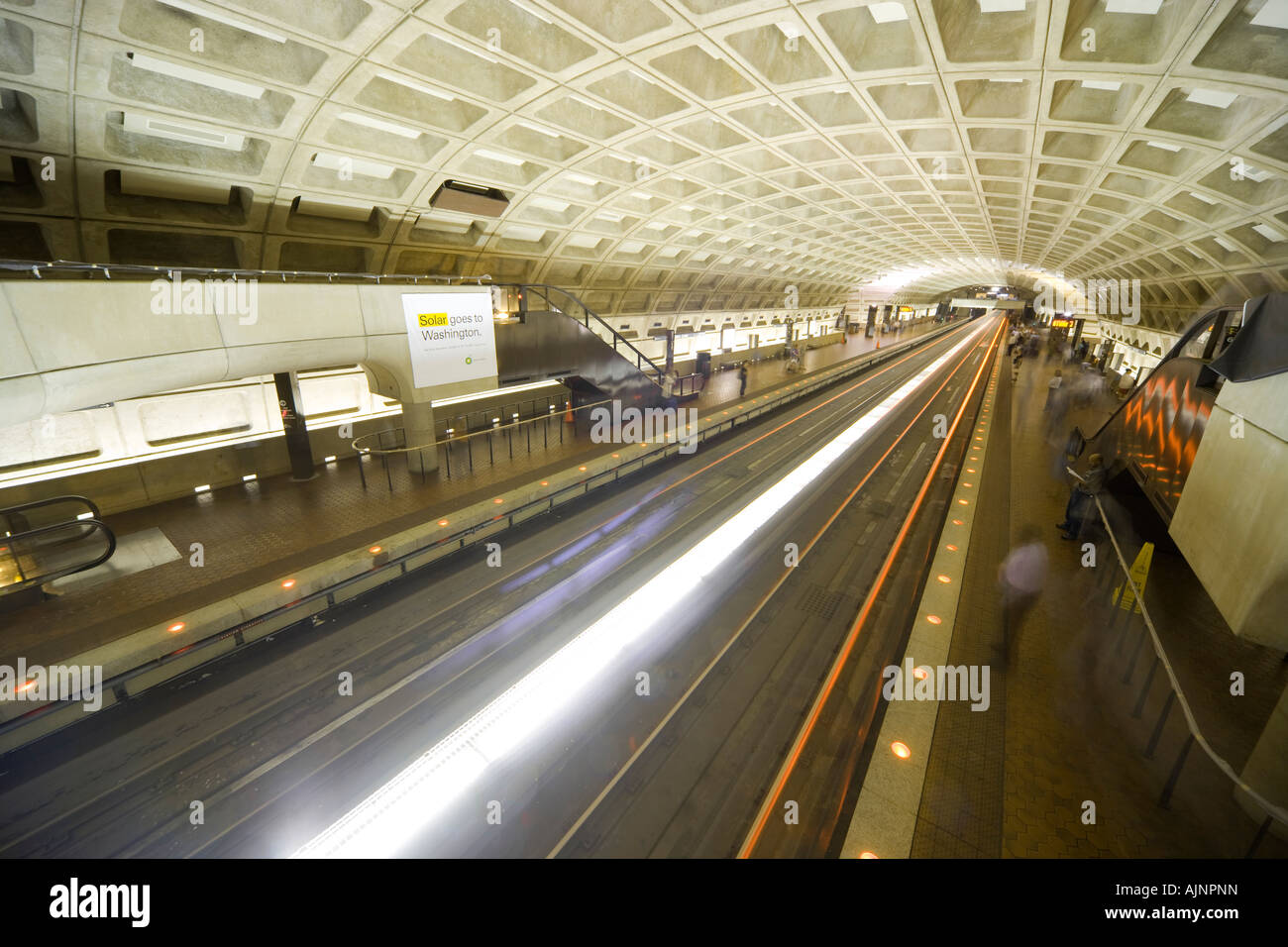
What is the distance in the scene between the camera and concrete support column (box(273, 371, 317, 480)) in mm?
10953

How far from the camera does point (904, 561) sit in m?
9.17

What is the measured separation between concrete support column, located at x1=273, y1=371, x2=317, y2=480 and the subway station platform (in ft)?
43.7

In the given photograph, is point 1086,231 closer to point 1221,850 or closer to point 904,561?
point 904,561

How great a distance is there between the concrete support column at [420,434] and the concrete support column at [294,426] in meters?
2.50

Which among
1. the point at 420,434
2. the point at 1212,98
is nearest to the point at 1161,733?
the point at 1212,98

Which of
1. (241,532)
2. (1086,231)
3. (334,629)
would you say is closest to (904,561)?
(334,629)

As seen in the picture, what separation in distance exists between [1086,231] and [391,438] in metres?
26.8

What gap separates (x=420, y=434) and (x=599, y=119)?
9044mm

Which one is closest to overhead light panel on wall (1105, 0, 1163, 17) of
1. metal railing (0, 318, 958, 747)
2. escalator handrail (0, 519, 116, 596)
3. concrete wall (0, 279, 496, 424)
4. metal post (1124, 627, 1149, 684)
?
metal post (1124, 627, 1149, 684)

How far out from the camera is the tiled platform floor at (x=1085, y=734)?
422cm

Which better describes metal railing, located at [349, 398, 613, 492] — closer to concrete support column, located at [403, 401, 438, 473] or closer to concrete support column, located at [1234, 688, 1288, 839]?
concrete support column, located at [403, 401, 438, 473]

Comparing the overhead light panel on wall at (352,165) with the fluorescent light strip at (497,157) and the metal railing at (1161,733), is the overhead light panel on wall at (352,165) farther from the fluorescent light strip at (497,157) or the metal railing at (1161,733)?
the metal railing at (1161,733)

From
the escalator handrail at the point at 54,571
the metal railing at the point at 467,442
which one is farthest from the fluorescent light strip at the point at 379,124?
the escalator handrail at the point at 54,571

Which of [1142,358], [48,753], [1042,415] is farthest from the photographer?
[1142,358]
